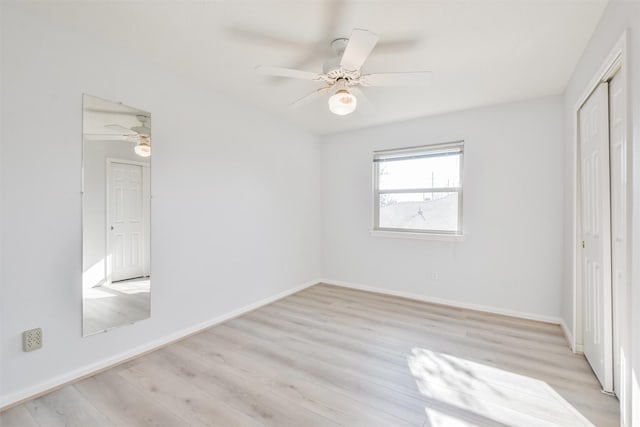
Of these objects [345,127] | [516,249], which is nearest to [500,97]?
[516,249]

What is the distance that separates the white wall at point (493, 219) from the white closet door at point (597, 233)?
798mm

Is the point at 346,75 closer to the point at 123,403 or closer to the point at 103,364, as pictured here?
→ the point at 123,403

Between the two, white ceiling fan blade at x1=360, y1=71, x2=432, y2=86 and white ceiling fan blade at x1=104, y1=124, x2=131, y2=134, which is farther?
white ceiling fan blade at x1=104, y1=124, x2=131, y2=134

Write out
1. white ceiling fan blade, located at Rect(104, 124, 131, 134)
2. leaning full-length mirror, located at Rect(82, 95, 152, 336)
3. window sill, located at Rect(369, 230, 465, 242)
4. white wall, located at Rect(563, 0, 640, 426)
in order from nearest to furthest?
white wall, located at Rect(563, 0, 640, 426)
leaning full-length mirror, located at Rect(82, 95, 152, 336)
white ceiling fan blade, located at Rect(104, 124, 131, 134)
window sill, located at Rect(369, 230, 465, 242)

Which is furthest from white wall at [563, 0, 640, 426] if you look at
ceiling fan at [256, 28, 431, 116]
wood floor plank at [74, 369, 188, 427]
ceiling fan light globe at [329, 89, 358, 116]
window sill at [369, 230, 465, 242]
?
wood floor plank at [74, 369, 188, 427]

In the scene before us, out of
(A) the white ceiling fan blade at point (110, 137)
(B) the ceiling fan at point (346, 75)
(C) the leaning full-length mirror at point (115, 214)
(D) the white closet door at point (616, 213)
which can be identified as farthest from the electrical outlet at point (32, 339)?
(D) the white closet door at point (616, 213)

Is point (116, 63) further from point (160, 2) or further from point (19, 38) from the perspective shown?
point (160, 2)

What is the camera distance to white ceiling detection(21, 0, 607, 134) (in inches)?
73.0

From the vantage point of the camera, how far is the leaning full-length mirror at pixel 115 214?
223cm

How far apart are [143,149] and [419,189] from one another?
335cm

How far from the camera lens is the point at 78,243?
7.13 ft

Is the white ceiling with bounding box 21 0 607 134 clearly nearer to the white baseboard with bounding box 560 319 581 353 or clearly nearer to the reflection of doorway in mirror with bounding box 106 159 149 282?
the reflection of doorway in mirror with bounding box 106 159 149 282

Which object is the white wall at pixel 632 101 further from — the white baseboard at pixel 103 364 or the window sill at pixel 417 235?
the white baseboard at pixel 103 364

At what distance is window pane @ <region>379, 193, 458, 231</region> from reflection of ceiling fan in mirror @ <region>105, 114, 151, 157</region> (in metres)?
3.13
